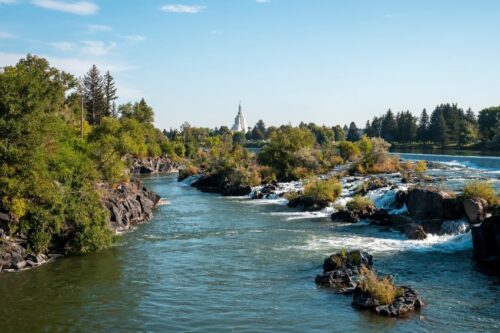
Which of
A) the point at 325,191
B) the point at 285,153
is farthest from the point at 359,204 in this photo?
the point at 285,153

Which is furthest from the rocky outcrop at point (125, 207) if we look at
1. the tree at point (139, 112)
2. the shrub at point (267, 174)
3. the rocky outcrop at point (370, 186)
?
the tree at point (139, 112)

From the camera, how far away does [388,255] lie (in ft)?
110

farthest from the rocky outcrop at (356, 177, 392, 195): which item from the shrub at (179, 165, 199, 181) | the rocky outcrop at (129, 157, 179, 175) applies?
the rocky outcrop at (129, 157, 179, 175)

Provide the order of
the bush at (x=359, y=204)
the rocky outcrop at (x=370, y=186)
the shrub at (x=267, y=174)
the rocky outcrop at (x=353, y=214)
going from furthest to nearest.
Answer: the shrub at (x=267, y=174) < the rocky outcrop at (x=370, y=186) < the bush at (x=359, y=204) < the rocky outcrop at (x=353, y=214)

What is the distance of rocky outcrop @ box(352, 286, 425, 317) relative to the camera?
72.8 feet

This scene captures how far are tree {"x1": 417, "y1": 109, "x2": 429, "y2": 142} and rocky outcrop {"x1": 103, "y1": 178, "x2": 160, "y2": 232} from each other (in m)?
130

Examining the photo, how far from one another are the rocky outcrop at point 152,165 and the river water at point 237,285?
82.6 m

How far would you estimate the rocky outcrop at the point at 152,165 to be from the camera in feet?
407

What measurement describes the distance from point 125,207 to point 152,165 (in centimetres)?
8395

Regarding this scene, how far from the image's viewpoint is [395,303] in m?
22.7

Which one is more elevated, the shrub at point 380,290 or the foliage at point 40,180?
the foliage at point 40,180

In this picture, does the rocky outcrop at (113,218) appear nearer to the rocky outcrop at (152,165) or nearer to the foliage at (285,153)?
the foliage at (285,153)

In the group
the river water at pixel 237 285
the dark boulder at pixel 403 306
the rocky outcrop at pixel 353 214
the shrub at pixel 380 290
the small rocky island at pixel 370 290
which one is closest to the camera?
the river water at pixel 237 285

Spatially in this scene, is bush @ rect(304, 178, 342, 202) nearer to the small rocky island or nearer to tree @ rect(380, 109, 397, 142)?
the small rocky island
